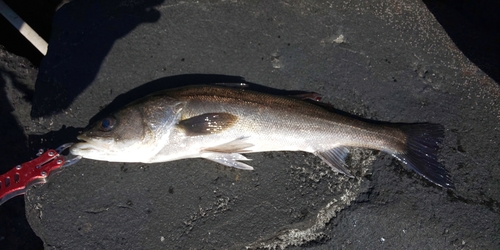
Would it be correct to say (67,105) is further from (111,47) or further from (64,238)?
(64,238)

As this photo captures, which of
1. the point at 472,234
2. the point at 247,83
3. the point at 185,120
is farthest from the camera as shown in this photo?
the point at 247,83

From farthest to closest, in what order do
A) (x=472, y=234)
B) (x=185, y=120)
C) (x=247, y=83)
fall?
1. (x=247, y=83)
2. (x=472, y=234)
3. (x=185, y=120)

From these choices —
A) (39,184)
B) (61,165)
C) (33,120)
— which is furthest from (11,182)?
(33,120)

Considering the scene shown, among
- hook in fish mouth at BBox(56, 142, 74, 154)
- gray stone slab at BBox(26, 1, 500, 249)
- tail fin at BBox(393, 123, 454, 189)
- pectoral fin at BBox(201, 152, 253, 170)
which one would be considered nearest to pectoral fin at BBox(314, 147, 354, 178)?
gray stone slab at BBox(26, 1, 500, 249)

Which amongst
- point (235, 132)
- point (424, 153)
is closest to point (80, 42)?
point (235, 132)

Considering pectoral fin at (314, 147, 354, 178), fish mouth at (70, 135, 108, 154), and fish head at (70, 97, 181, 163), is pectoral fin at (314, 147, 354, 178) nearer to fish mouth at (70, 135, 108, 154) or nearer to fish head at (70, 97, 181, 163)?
fish head at (70, 97, 181, 163)

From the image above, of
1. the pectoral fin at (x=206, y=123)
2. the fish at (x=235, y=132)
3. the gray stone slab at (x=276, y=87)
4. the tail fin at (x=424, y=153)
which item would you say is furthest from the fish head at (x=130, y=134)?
the tail fin at (x=424, y=153)

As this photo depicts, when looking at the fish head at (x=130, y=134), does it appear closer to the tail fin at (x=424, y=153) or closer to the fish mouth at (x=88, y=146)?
the fish mouth at (x=88, y=146)
